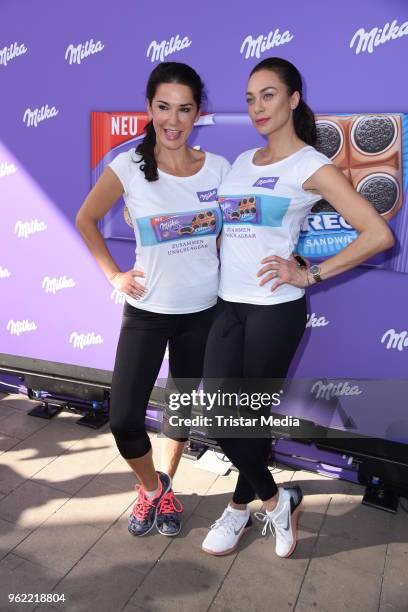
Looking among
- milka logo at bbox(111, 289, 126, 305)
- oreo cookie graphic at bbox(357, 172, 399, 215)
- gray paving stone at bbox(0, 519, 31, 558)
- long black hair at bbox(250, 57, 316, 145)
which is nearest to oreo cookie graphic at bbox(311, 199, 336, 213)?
oreo cookie graphic at bbox(357, 172, 399, 215)

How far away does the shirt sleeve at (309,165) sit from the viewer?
189cm

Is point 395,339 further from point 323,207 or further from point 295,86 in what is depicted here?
point 295,86

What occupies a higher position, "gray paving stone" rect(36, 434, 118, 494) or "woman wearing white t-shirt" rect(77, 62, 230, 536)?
"woman wearing white t-shirt" rect(77, 62, 230, 536)

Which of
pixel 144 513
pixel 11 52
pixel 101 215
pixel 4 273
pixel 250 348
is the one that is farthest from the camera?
pixel 4 273

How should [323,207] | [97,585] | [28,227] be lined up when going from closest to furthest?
[97,585], [323,207], [28,227]

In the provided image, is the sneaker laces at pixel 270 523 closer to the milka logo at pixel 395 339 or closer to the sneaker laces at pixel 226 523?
the sneaker laces at pixel 226 523

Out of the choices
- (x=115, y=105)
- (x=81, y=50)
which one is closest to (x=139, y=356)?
(x=115, y=105)

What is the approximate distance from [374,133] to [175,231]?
1.09 metres

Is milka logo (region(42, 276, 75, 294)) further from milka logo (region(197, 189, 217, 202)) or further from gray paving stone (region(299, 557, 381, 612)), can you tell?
gray paving stone (region(299, 557, 381, 612))

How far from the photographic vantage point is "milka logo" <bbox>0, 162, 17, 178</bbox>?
3.30 m

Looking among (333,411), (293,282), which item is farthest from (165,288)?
(333,411)

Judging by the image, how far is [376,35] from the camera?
7.61 ft

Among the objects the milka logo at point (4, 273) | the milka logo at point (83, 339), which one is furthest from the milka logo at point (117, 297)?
the milka logo at point (4, 273)

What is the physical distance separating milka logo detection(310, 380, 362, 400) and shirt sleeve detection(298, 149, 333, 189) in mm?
1328
